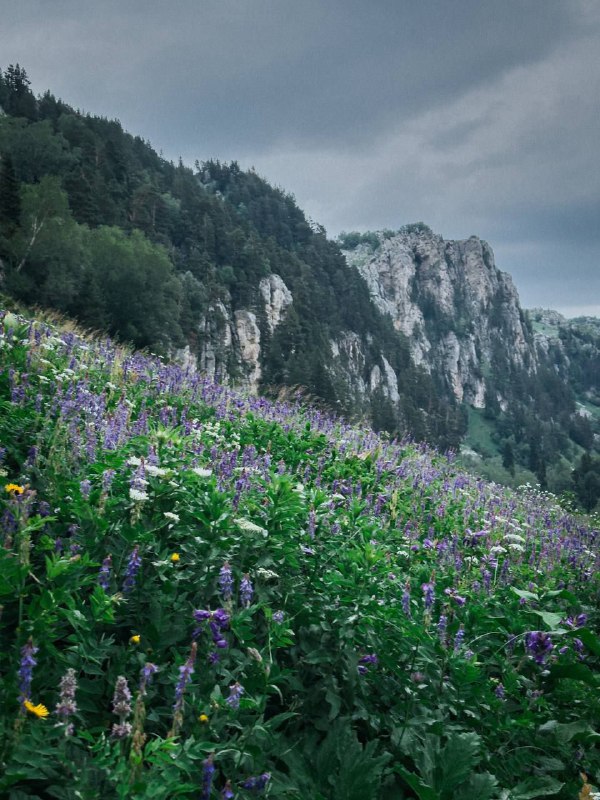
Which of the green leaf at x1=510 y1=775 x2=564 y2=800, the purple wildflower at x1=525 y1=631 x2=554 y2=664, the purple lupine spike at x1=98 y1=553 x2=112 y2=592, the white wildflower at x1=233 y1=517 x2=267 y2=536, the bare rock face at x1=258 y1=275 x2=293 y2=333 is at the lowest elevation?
the green leaf at x1=510 y1=775 x2=564 y2=800

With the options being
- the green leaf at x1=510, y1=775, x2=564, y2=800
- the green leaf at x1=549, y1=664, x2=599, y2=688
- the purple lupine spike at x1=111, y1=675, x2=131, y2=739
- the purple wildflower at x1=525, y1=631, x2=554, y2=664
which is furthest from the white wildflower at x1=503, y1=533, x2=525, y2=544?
the purple lupine spike at x1=111, y1=675, x2=131, y2=739

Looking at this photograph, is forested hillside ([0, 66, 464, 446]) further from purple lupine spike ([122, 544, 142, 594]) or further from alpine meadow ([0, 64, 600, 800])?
purple lupine spike ([122, 544, 142, 594])

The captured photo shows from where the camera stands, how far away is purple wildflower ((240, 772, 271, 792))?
200 centimetres

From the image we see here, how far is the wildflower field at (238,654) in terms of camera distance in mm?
1932

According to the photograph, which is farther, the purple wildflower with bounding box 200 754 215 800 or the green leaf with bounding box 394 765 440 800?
the green leaf with bounding box 394 765 440 800

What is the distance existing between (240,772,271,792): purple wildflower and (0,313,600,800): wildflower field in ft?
0.03

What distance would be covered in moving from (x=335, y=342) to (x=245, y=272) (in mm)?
31150

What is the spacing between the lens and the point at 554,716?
3166 mm

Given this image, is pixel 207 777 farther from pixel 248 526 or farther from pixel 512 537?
pixel 512 537

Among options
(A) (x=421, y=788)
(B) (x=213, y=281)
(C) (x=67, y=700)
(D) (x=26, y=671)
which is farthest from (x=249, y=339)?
(C) (x=67, y=700)

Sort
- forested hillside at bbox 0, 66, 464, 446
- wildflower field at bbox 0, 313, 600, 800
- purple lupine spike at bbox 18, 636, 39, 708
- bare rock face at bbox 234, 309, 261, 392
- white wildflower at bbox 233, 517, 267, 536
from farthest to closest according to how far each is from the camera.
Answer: bare rock face at bbox 234, 309, 261, 392, forested hillside at bbox 0, 66, 464, 446, white wildflower at bbox 233, 517, 267, 536, wildflower field at bbox 0, 313, 600, 800, purple lupine spike at bbox 18, 636, 39, 708

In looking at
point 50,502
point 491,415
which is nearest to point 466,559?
point 50,502

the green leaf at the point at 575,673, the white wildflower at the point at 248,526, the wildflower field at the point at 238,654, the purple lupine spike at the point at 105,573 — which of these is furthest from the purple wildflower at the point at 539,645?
the purple lupine spike at the point at 105,573

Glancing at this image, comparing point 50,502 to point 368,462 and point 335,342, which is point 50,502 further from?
point 335,342
